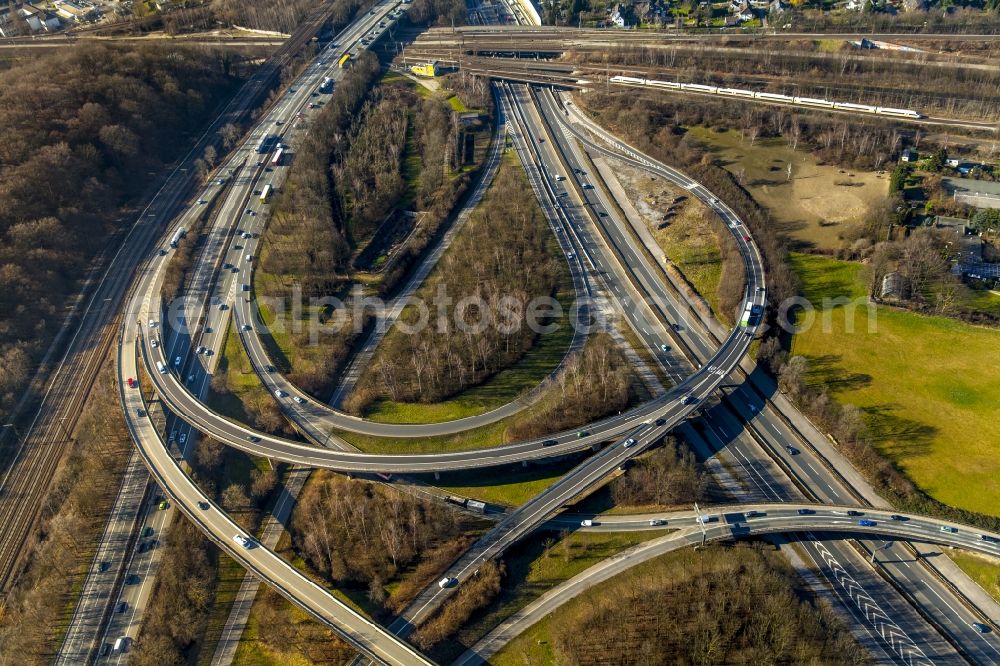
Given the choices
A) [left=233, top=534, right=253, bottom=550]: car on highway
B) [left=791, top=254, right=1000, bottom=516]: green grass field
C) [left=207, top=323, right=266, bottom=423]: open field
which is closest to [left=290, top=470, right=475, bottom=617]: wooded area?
[left=233, top=534, right=253, bottom=550]: car on highway

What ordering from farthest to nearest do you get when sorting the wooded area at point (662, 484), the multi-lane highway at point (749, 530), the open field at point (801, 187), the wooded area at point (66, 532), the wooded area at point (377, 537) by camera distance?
the open field at point (801, 187) → the wooded area at point (662, 484) → the wooded area at point (377, 537) → the multi-lane highway at point (749, 530) → the wooded area at point (66, 532)

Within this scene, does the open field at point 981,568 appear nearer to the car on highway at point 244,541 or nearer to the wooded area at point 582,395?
the wooded area at point 582,395

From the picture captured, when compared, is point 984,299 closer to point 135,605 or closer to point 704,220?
point 704,220

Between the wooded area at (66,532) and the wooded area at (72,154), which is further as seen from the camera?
the wooded area at (72,154)

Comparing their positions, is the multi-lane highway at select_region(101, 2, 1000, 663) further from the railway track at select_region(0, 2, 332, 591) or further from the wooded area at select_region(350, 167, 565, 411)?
the wooded area at select_region(350, 167, 565, 411)

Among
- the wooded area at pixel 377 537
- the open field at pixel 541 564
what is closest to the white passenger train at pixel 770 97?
the open field at pixel 541 564
